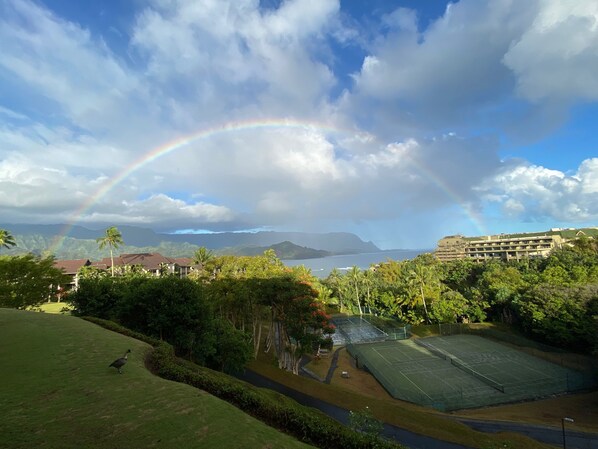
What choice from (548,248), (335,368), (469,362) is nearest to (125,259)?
(335,368)

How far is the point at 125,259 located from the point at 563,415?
125m

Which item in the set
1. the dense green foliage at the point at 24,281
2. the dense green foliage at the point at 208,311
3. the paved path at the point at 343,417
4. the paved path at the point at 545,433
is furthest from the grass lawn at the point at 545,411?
the dense green foliage at the point at 24,281

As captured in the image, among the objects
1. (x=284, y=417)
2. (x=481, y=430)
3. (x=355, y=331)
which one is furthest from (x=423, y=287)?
(x=284, y=417)

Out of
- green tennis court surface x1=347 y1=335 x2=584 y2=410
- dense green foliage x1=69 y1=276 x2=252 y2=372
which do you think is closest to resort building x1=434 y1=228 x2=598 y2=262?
green tennis court surface x1=347 y1=335 x2=584 y2=410

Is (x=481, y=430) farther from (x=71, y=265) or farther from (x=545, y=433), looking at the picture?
(x=71, y=265)

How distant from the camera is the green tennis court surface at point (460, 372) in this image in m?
33.6

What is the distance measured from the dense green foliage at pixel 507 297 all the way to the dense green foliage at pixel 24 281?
201 feet

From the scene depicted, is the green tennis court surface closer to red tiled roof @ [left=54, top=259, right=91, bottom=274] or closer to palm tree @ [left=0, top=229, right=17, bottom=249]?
palm tree @ [left=0, top=229, right=17, bottom=249]

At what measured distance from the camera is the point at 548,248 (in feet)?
433

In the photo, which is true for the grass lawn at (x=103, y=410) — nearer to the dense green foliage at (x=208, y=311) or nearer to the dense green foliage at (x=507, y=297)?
the dense green foliage at (x=208, y=311)

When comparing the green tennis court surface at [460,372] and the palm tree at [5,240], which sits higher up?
the palm tree at [5,240]

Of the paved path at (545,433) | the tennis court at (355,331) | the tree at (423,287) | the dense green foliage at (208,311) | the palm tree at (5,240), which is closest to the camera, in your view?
the paved path at (545,433)

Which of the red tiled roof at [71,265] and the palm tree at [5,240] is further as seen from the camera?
the red tiled roof at [71,265]

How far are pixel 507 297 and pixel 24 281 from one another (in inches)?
2900
